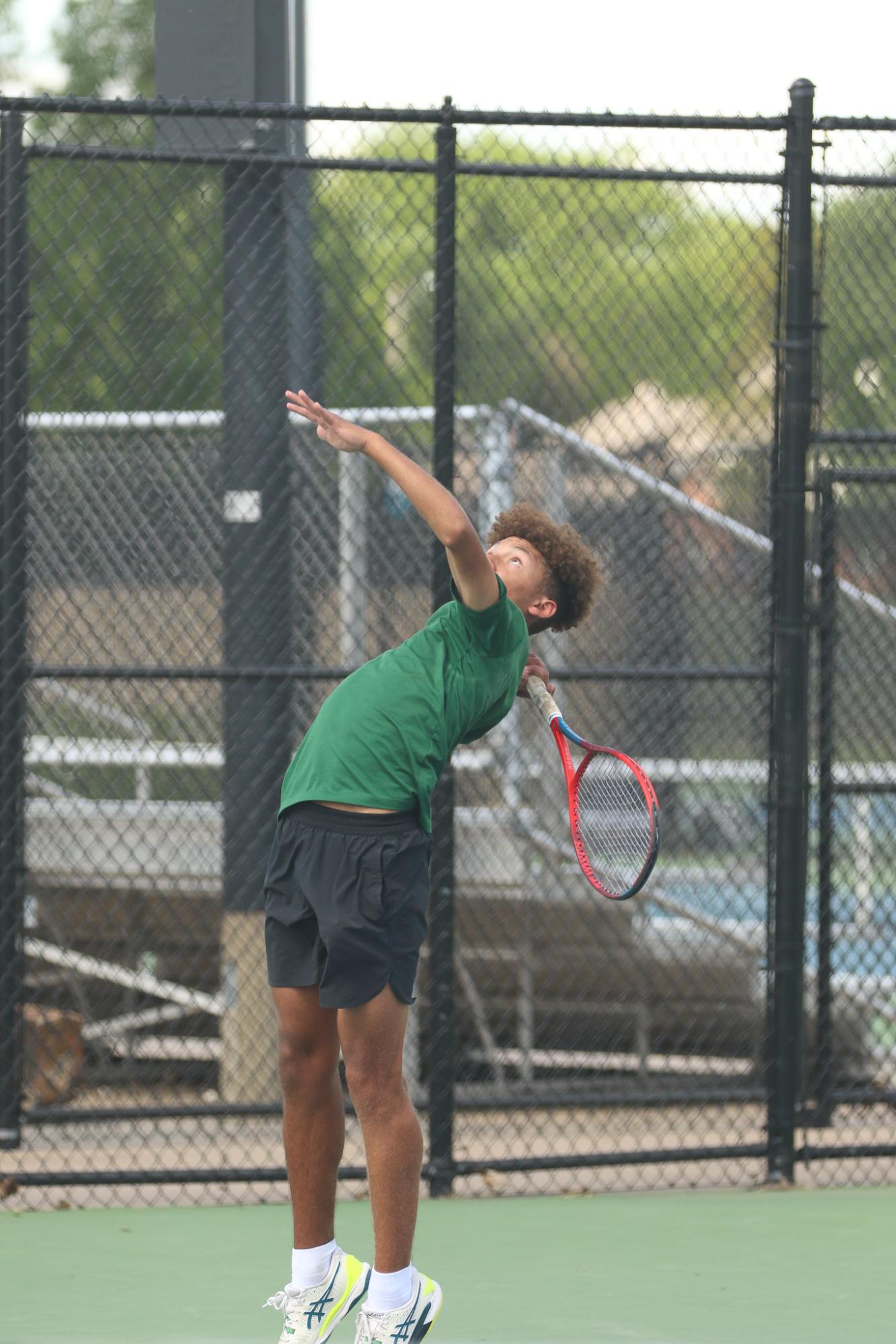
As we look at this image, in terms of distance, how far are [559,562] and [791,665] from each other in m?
1.72

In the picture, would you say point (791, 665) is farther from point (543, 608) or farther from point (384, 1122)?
point (384, 1122)

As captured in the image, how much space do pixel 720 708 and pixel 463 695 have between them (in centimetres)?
355

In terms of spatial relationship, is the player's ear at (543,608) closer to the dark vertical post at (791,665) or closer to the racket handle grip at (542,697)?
the racket handle grip at (542,697)

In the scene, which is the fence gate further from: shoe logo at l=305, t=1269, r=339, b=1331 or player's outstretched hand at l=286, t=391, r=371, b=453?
player's outstretched hand at l=286, t=391, r=371, b=453

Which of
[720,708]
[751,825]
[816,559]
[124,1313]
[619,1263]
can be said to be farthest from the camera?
[751,825]

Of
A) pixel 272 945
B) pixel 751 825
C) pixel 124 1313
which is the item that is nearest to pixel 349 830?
pixel 272 945

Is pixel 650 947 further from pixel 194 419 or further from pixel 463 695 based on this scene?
pixel 463 695

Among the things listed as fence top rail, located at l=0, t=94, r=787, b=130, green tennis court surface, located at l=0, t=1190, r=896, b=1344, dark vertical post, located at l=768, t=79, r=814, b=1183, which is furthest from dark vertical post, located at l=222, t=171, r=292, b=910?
dark vertical post, located at l=768, t=79, r=814, b=1183

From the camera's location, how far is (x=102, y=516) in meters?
6.22

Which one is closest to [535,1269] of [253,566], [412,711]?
[412,711]

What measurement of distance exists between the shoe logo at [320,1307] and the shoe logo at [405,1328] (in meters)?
0.19

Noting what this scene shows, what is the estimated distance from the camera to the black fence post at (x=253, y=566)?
5531 millimetres

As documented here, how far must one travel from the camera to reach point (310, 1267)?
10.9ft

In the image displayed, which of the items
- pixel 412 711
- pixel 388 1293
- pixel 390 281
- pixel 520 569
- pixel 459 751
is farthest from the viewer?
pixel 390 281
